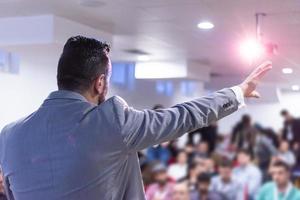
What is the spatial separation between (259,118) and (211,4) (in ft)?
3.59

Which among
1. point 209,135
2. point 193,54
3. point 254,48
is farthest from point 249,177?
point 193,54

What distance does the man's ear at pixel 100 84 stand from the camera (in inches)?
33.4

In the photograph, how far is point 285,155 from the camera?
2.91 m

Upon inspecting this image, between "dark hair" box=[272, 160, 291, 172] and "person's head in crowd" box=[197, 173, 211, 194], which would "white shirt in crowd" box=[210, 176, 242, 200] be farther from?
"dark hair" box=[272, 160, 291, 172]

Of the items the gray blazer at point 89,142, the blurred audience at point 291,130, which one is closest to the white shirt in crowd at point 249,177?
the blurred audience at point 291,130

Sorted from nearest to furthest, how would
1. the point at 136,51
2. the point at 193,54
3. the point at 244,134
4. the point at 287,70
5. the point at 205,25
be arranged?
the point at 244,134
the point at 205,25
the point at 136,51
the point at 193,54
the point at 287,70

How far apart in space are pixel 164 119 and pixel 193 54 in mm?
5276

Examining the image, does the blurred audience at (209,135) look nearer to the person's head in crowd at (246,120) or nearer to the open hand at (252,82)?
the person's head in crowd at (246,120)

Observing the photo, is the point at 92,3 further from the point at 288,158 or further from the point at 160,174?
the point at 288,158

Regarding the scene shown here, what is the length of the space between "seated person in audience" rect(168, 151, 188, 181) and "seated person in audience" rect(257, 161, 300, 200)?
0.76 meters

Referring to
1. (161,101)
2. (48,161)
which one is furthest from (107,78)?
(161,101)

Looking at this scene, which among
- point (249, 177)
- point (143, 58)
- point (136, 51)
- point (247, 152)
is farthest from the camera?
point (143, 58)

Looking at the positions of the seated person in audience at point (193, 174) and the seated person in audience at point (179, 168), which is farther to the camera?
the seated person in audience at point (179, 168)

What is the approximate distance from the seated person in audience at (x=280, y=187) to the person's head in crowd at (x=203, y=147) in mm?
406
